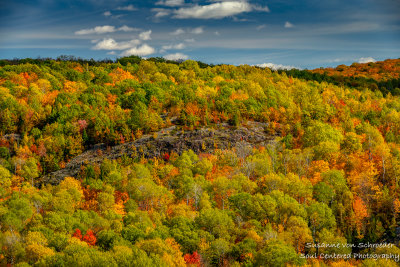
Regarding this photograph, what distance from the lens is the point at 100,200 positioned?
112 metres

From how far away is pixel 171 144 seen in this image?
15950cm

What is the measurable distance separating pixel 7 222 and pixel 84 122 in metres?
94.2

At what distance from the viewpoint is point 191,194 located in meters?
115

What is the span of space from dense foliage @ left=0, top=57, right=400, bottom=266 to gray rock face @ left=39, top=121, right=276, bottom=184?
381cm

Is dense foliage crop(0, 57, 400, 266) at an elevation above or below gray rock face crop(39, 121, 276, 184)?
below

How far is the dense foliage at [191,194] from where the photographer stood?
80.8 meters

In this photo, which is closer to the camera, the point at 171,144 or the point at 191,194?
the point at 191,194

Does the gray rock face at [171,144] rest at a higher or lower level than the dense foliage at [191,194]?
higher

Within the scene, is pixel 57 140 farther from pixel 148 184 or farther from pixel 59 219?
pixel 59 219

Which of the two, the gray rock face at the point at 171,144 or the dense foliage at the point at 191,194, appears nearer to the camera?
the dense foliage at the point at 191,194

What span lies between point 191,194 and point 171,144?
4769 centimetres

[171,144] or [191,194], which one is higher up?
[171,144]

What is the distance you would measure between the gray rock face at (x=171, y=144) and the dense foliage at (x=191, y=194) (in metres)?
3.81

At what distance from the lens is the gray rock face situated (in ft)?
512
